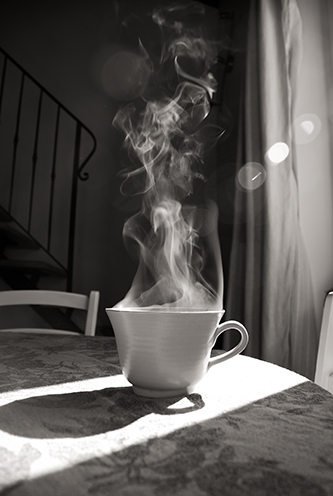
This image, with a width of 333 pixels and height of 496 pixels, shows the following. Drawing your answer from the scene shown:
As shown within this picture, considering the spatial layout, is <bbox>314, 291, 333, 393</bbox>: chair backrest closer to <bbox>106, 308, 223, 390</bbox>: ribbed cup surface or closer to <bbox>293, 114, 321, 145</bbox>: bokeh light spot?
<bbox>106, 308, 223, 390</bbox>: ribbed cup surface

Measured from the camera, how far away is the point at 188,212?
296cm

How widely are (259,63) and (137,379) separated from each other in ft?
6.33

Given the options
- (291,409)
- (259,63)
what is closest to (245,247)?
(259,63)

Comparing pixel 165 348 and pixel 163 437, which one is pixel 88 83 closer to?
pixel 165 348

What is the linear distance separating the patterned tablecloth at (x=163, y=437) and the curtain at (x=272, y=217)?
1234 millimetres

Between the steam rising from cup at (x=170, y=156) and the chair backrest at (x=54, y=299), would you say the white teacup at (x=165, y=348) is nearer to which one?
the chair backrest at (x=54, y=299)

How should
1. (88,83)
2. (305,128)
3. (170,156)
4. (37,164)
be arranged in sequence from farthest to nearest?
(88,83), (37,164), (170,156), (305,128)

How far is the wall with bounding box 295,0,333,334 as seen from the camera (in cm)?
176

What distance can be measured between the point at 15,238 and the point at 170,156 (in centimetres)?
130

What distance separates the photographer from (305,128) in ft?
6.19

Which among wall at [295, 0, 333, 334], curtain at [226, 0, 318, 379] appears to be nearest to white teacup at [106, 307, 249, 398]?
curtain at [226, 0, 318, 379]

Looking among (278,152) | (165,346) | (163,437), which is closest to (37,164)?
(278,152)

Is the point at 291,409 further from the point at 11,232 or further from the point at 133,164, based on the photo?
the point at 133,164

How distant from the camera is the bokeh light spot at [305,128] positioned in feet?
6.11
